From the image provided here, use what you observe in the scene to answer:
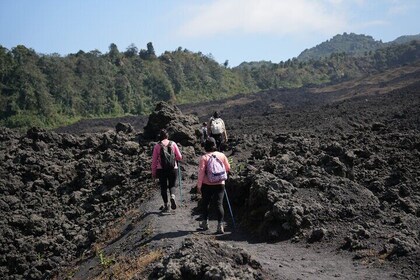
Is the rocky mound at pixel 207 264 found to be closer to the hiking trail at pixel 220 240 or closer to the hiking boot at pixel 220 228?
the hiking trail at pixel 220 240

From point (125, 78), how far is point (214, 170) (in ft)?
176

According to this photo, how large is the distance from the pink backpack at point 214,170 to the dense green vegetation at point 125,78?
37585 mm

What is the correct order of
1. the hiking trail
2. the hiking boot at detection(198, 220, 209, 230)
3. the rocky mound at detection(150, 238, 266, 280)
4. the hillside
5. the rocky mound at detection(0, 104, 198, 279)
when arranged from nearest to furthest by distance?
the rocky mound at detection(150, 238, 266, 280)
the hiking trail
the hillside
the hiking boot at detection(198, 220, 209, 230)
the rocky mound at detection(0, 104, 198, 279)

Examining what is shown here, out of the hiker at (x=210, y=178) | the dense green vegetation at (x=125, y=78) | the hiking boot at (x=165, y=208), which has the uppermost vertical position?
the dense green vegetation at (x=125, y=78)

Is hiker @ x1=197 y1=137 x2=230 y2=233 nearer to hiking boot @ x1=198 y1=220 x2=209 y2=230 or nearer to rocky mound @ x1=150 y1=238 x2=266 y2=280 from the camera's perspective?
hiking boot @ x1=198 y1=220 x2=209 y2=230

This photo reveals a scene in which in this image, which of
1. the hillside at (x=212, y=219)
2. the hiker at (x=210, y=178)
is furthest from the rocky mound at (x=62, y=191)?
the hiker at (x=210, y=178)

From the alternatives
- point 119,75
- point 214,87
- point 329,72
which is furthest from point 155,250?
point 329,72

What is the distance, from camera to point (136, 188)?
14250 mm

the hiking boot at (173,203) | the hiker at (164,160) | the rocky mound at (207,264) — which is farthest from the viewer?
the hiking boot at (173,203)

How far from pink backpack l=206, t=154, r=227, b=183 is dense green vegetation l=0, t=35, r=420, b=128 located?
123ft

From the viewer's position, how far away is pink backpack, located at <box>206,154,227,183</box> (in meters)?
9.22

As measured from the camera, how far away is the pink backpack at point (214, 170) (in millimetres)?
9219

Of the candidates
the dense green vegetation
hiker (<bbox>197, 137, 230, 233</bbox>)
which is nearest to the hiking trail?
hiker (<bbox>197, 137, 230, 233</bbox>)

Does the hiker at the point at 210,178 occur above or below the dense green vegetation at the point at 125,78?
below
